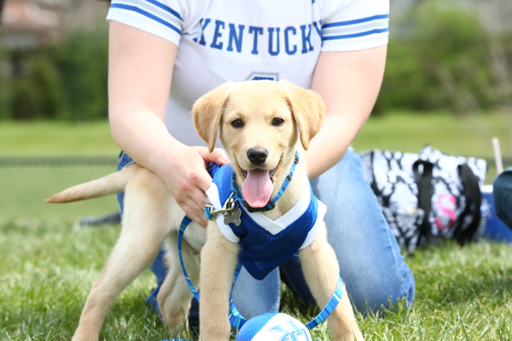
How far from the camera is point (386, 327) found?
78.7 inches

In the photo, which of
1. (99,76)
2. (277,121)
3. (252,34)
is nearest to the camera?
(277,121)

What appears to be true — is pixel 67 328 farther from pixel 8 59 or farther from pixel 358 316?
pixel 8 59

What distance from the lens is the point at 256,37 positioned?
233 cm

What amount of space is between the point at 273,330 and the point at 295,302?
3.20 feet

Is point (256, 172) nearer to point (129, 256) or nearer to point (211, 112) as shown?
point (211, 112)

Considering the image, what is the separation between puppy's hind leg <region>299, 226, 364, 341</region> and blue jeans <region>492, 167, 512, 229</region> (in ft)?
3.31

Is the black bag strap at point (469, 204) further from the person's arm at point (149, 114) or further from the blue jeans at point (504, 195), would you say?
the person's arm at point (149, 114)

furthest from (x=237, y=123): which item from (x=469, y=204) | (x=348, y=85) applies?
(x=469, y=204)

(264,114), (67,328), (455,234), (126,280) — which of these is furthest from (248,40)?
(455,234)

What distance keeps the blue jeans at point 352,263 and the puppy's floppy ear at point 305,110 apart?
2.71 ft

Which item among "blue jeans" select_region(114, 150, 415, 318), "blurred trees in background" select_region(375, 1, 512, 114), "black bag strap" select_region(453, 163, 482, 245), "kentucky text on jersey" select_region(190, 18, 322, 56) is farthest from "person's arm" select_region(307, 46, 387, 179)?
"blurred trees in background" select_region(375, 1, 512, 114)

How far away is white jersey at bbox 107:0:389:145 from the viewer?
89.3 inches

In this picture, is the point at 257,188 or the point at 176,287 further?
the point at 176,287

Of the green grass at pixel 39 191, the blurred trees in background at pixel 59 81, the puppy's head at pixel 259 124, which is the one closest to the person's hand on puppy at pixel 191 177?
the puppy's head at pixel 259 124
